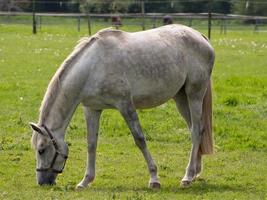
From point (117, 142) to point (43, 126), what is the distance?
3.36 meters

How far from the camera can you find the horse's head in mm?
8359

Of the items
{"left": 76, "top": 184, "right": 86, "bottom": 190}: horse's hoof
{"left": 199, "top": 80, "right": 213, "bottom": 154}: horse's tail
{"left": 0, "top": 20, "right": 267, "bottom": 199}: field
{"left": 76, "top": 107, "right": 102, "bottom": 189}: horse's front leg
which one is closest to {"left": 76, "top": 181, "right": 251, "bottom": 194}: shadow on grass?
{"left": 0, "top": 20, "right": 267, "bottom": 199}: field

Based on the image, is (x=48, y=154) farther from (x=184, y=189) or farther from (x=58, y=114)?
(x=184, y=189)

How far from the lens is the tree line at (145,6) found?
171 feet

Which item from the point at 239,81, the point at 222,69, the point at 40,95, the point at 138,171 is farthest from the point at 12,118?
the point at 222,69

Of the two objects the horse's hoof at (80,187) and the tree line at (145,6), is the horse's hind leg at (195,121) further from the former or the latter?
the tree line at (145,6)

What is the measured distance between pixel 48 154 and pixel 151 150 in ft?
9.92

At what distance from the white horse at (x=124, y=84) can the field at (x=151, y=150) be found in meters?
0.39

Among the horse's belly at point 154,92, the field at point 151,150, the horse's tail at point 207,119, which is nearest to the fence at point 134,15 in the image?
the field at point 151,150

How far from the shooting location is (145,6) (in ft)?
192

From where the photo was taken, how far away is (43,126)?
27.5ft

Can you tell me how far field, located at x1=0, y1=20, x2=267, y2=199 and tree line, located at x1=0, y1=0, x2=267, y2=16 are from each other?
111 feet

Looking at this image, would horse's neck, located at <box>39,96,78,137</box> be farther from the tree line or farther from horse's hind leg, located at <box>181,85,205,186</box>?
the tree line

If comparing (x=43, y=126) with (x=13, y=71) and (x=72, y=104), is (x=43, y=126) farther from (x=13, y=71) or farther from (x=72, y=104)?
(x=13, y=71)
